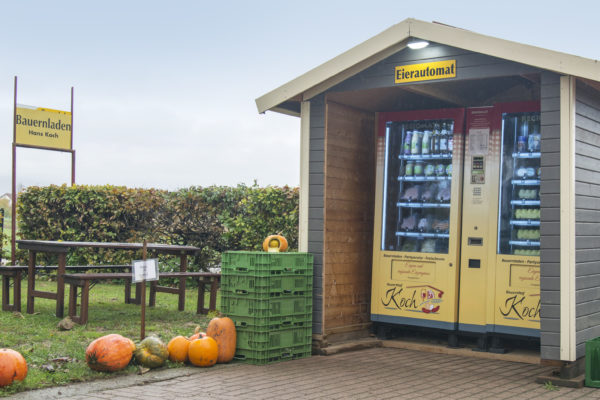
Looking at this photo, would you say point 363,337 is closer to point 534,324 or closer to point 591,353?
point 534,324

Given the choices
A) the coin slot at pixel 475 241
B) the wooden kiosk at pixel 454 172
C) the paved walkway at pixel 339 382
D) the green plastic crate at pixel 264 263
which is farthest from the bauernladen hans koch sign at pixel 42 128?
the coin slot at pixel 475 241

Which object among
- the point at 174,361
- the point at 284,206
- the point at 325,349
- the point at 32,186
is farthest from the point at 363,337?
the point at 32,186

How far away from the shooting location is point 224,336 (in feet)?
22.4

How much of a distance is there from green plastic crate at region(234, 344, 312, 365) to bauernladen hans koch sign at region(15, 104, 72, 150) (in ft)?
30.5

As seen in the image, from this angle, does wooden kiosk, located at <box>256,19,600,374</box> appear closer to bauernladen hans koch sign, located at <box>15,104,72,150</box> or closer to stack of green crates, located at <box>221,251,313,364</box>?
stack of green crates, located at <box>221,251,313,364</box>

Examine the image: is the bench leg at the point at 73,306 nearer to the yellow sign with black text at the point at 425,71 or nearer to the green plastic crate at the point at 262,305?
the green plastic crate at the point at 262,305

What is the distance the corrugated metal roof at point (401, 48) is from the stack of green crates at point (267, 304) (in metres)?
1.82

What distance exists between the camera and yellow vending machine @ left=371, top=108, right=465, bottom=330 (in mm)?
7809

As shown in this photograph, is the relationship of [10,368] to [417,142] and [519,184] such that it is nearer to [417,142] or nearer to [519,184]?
[417,142]

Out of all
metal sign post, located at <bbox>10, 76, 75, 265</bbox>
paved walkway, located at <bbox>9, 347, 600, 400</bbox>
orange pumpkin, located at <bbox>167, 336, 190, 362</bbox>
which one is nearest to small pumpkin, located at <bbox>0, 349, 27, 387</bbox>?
paved walkway, located at <bbox>9, 347, 600, 400</bbox>

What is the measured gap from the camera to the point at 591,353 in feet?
20.4

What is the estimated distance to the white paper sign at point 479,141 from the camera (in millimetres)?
7664

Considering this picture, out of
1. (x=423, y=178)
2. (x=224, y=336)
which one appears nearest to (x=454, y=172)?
(x=423, y=178)

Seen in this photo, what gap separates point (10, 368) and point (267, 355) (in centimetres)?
251
